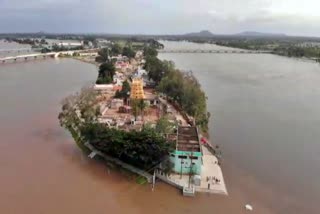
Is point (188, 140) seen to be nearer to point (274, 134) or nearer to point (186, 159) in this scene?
point (186, 159)

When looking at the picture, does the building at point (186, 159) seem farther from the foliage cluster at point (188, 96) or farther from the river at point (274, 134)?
the foliage cluster at point (188, 96)

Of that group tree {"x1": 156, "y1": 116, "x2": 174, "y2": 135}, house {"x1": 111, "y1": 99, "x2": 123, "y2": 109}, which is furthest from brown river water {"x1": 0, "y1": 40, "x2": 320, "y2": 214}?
house {"x1": 111, "y1": 99, "x2": 123, "y2": 109}

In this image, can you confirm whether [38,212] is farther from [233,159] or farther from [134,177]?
[233,159]

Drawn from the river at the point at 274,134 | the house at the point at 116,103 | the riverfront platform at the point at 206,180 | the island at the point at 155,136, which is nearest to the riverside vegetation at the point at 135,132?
the island at the point at 155,136

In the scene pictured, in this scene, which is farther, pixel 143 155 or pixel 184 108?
pixel 184 108

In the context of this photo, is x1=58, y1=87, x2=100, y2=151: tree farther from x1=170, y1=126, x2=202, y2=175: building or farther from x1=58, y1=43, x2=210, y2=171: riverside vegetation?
x1=170, y1=126, x2=202, y2=175: building

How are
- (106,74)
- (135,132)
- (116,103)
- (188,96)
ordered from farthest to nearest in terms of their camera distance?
(106,74) → (116,103) → (188,96) → (135,132)

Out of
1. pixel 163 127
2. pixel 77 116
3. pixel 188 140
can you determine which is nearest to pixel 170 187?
pixel 188 140

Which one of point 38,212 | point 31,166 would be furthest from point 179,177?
point 31,166
